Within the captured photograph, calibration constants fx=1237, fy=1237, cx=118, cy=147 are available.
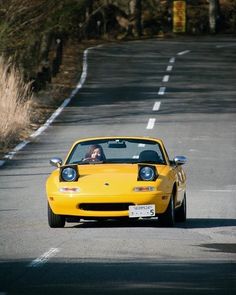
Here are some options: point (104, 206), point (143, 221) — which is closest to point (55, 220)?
point (104, 206)

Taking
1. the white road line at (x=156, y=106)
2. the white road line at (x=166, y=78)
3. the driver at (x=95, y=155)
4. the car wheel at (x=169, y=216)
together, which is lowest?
the white road line at (x=166, y=78)

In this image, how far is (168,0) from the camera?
7444cm

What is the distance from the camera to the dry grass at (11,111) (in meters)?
30.0

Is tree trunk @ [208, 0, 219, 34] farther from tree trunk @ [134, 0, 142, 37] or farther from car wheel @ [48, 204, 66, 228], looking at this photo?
car wheel @ [48, 204, 66, 228]

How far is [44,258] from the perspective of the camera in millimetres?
11641

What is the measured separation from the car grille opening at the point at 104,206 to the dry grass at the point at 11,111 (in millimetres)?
14075

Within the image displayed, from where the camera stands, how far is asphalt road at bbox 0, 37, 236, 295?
10.3 meters

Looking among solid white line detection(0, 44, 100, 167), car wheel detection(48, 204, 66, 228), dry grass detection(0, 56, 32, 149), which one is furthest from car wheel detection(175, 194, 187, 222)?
dry grass detection(0, 56, 32, 149)

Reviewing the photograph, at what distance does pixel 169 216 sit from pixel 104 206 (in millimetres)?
813

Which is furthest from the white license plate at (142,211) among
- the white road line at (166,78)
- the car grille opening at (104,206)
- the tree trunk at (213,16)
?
the tree trunk at (213,16)

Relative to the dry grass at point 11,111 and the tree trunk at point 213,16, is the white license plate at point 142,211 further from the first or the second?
the tree trunk at point 213,16

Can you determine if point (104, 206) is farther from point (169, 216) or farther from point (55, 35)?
point (55, 35)

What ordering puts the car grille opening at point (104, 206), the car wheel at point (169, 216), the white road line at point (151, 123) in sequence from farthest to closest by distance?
the white road line at point (151, 123) → the car wheel at point (169, 216) → the car grille opening at point (104, 206)

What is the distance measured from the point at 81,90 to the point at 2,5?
517 centimetres
